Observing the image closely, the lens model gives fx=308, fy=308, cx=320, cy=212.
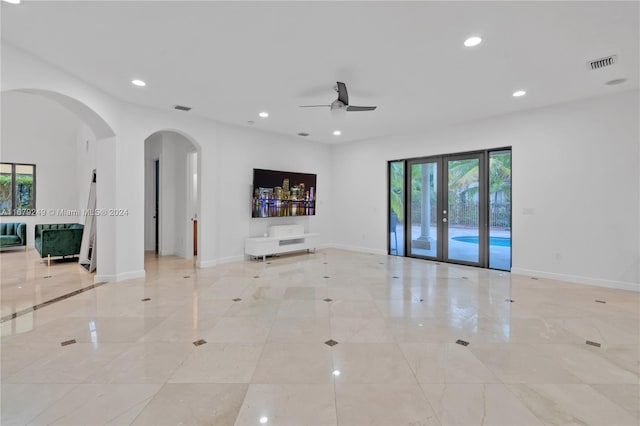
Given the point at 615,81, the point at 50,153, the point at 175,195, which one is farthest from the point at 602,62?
the point at 50,153

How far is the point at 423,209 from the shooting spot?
746 cm

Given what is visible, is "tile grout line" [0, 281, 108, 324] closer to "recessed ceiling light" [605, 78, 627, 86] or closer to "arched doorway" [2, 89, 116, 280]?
"arched doorway" [2, 89, 116, 280]

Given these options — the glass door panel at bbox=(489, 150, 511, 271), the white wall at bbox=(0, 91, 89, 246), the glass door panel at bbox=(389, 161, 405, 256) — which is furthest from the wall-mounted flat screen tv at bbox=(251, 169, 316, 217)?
the white wall at bbox=(0, 91, 89, 246)

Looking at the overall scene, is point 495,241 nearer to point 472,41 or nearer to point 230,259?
point 472,41

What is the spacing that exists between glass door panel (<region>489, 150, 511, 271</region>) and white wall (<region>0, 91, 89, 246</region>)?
1112cm

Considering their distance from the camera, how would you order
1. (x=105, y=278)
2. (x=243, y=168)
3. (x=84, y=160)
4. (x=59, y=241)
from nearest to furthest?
(x=105, y=278) < (x=59, y=241) < (x=243, y=168) < (x=84, y=160)

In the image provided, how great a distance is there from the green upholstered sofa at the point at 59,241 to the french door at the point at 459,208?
292 inches

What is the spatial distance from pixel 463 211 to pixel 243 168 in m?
5.02

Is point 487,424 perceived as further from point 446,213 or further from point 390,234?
point 390,234

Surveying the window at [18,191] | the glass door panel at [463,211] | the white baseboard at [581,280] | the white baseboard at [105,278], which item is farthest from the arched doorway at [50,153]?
the white baseboard at [581,280]

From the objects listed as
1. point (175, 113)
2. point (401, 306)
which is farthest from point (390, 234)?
point (175, 113)

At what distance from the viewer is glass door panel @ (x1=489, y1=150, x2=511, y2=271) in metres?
6.14

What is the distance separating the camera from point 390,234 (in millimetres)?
8039

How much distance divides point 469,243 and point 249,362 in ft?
18.8
